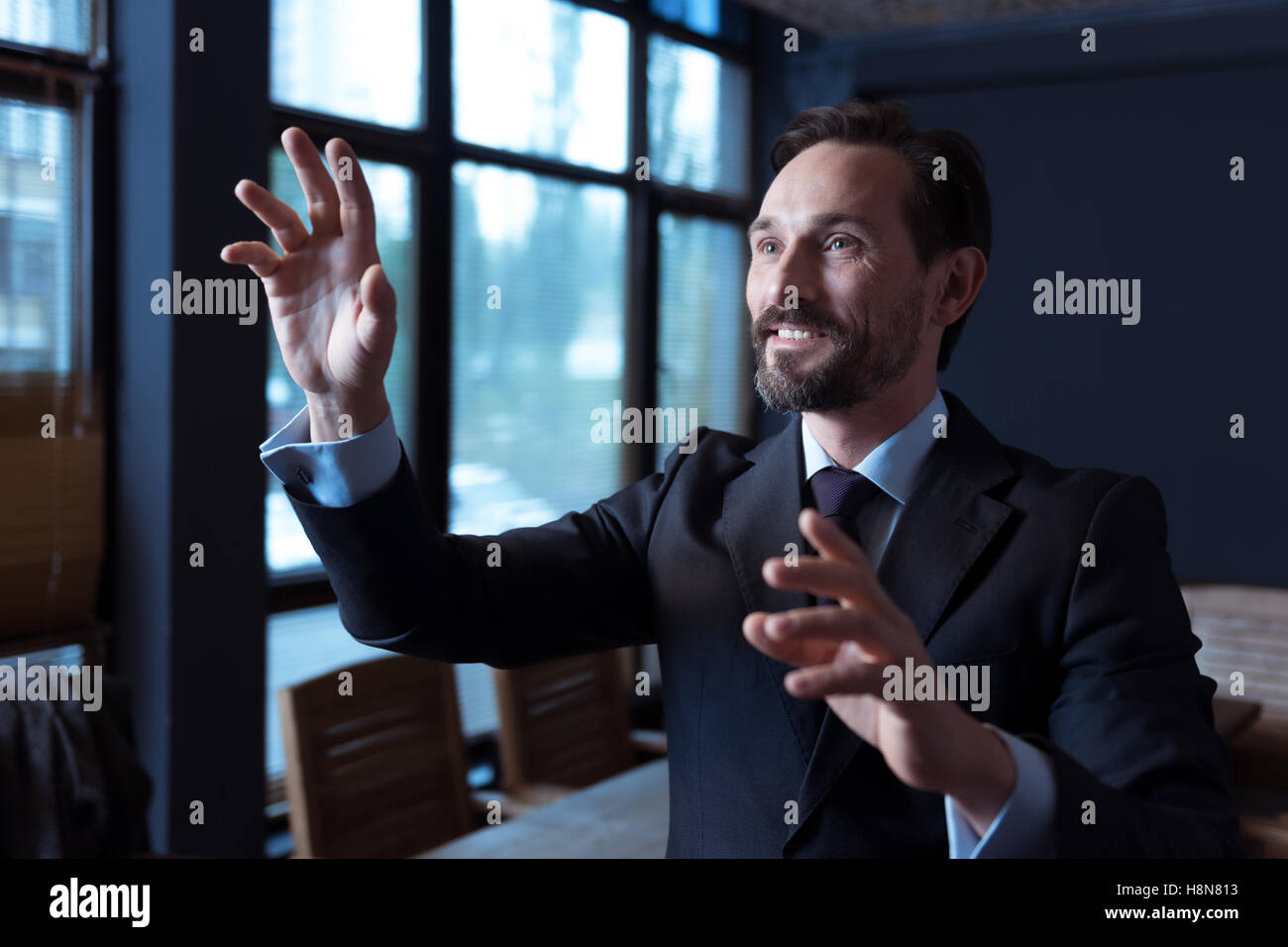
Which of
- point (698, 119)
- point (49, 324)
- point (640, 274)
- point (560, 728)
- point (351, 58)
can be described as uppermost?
point (698, 119)

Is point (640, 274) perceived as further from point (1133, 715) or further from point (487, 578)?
point (1133, 715)

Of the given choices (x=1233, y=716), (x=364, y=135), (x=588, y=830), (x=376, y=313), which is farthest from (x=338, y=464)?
(x=1233, y=716)

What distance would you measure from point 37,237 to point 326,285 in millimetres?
2012

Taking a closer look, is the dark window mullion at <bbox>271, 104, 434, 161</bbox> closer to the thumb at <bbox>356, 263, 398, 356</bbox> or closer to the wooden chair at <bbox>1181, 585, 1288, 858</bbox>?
the thumb at <bbox>356, 263, 398, 356</bbox>

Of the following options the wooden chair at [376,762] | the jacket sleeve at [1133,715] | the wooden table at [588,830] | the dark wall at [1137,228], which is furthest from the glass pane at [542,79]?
the jacket sleeve at [1133,715]

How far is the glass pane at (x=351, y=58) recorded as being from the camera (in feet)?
10.7

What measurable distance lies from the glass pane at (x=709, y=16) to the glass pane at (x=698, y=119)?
0.10 m

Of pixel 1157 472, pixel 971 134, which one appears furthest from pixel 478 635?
pixel 971 134

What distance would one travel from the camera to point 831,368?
1.22m

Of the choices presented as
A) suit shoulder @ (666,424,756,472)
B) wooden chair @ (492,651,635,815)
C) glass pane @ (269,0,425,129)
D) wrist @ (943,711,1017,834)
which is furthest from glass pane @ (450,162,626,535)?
wrist @ (943,711,1017,834)

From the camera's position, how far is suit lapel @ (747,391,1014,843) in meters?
1.12

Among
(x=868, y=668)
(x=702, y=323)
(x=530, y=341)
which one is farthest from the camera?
(x=702, y=323)

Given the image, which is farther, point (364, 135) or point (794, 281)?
point (364, 135)
